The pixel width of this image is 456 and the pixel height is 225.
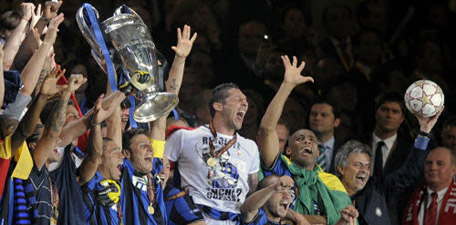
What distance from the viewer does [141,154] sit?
880 centimetres

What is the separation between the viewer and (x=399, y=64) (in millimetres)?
12711

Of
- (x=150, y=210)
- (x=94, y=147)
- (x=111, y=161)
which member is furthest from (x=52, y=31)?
(x=150, y=210)

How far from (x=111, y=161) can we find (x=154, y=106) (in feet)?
1.92

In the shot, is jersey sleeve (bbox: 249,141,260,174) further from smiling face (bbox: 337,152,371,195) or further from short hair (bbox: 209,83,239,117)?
smiling face (bbox: 337,152,371,195)

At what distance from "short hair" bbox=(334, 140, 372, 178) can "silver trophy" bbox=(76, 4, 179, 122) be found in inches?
106

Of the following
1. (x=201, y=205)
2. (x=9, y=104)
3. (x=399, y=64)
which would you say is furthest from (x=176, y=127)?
(x=399, y=64)

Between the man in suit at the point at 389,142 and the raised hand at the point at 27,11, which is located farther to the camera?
the man in suit at the point at 389,142

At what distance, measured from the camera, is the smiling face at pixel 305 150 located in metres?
10.0

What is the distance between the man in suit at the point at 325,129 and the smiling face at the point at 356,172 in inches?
15.6

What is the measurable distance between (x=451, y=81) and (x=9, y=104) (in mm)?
6430

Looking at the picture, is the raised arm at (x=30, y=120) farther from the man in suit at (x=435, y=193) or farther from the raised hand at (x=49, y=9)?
the man in suit at (x=435, y=193)

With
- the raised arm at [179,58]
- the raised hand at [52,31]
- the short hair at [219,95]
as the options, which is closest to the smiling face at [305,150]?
the short hair at [219,95]

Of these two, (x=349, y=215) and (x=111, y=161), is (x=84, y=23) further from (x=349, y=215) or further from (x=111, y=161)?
(x=349, y=215)

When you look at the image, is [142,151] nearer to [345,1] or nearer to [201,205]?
[201,205]
